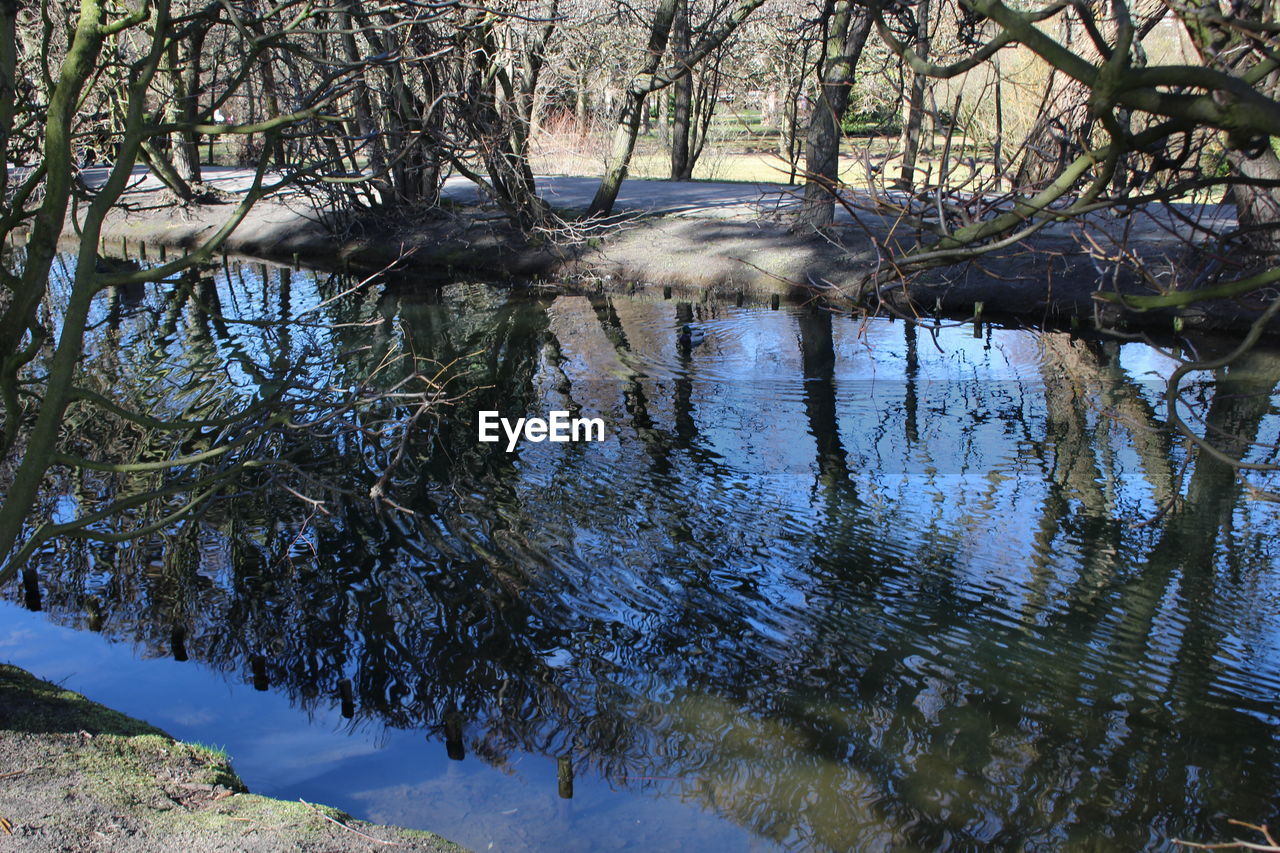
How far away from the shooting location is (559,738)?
19.4 feet

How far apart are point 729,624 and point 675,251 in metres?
11.7

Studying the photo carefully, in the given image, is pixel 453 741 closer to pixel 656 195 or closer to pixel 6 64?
pixel 6 64

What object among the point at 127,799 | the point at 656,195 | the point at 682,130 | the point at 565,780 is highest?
the point at 682,130

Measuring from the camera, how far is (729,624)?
22.8 ft

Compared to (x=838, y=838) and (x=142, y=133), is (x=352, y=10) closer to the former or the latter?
(x=142, y=133)

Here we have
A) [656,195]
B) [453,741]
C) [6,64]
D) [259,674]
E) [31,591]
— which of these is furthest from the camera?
[656,195]

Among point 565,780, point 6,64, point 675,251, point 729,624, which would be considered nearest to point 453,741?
point 565,780

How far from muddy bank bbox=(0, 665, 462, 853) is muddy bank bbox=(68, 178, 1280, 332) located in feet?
31.7

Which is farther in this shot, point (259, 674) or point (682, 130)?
point (682, 130)

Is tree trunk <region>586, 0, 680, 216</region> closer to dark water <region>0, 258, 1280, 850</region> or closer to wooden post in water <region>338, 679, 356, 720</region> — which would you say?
dark water <region>0, 258, 1280, 850</region>

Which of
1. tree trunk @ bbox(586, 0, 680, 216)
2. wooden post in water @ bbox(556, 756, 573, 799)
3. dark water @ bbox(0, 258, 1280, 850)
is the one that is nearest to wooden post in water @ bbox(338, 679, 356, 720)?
dark water @ bbox(0, 258, 1280, 850)

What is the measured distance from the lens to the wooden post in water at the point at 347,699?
20.2 ft

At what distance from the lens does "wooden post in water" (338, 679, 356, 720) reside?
6.15 metres

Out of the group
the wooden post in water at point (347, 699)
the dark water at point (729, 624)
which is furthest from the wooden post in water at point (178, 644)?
the wooden post in water at point (347, 699)
